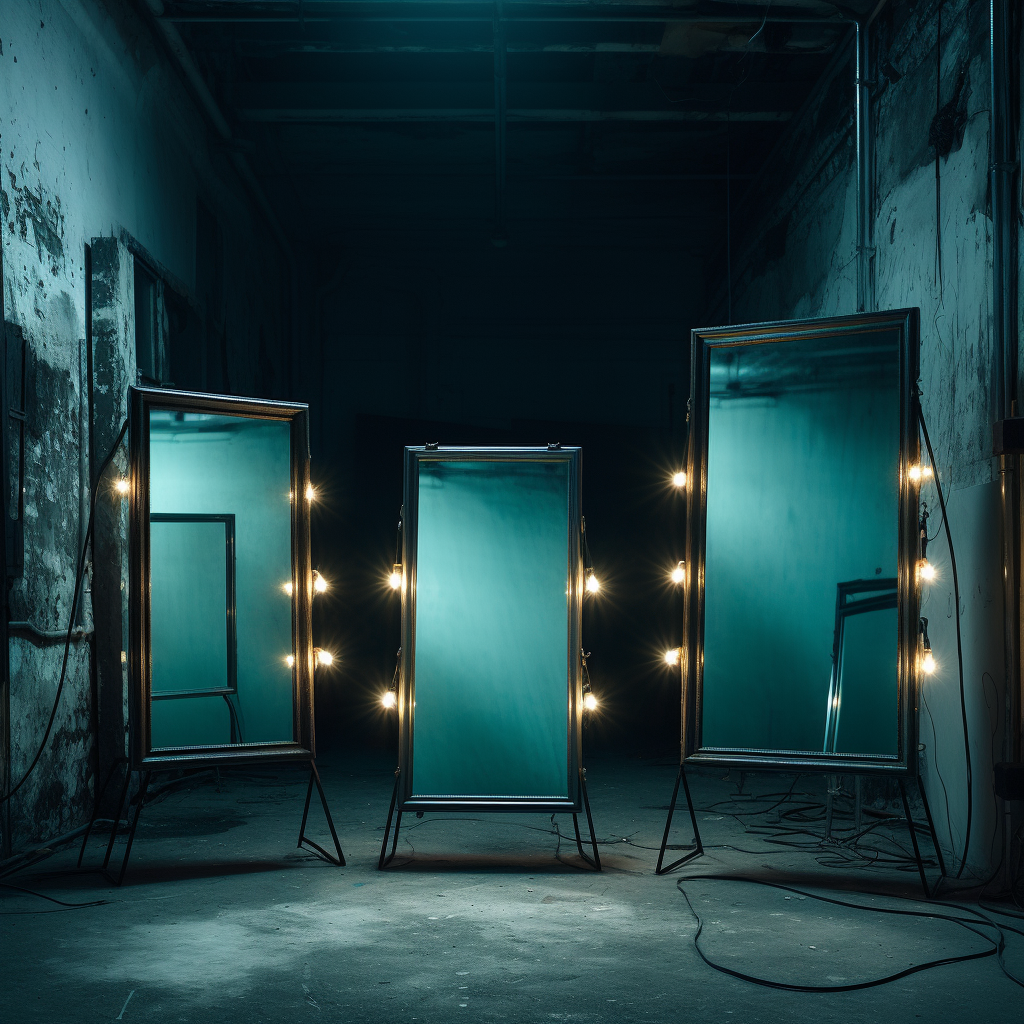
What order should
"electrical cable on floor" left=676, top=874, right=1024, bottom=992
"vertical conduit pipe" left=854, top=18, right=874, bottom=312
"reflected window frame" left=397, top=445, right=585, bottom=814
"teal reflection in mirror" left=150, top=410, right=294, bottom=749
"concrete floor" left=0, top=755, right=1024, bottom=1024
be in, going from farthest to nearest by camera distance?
1. "vertical conduit pipe" left=854, top=18, right=874, bottom=312
2. "teal reflection in mirror" left=150, top=410, right=294, bottom=749
3. "reflected window frame" left=397, top=445, right=585, bottom=814
4. "electrical cable on floor" left=676, top=874, right=1024, bottom=992
5. "concrete floor" left=0, top=755, right=1024, bottom=1024

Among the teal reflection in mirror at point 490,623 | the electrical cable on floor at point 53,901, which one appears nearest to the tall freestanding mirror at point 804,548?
the teal reflection in mirror at point 490,623

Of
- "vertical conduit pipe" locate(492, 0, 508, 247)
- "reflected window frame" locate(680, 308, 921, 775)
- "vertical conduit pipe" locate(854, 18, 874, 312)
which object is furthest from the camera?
"vertical conduit pipe" locate(492, 0, 508, 247)

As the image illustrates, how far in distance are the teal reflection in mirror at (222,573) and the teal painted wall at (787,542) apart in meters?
1.76

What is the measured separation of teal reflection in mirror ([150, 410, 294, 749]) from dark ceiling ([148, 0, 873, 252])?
285 centimetres

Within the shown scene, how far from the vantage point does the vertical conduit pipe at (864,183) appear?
5324 mm

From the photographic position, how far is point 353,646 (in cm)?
902

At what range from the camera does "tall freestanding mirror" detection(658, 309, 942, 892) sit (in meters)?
3.69

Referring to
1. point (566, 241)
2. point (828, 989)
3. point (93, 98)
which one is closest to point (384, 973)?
point (828, 989)

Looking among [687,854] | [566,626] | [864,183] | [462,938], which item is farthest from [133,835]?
[864,183]

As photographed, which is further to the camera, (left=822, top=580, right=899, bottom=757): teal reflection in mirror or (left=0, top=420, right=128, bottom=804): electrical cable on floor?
(left=0, top=420, right=128, bottom=804): electrical cable on floor

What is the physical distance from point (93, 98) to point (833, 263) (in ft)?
13.9

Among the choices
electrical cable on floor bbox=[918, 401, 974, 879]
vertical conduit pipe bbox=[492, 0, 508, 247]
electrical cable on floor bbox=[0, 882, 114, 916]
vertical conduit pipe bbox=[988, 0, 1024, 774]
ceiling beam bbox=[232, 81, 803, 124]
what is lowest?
electrical cable on floor bbox=[0, 882, 114, 916]

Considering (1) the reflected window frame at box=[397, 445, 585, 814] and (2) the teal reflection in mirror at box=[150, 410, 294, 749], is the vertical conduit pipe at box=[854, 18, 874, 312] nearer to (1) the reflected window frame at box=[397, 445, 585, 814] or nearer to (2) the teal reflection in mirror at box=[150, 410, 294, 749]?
(1) the reflected window frame at box=[397, 445, 585, 814]

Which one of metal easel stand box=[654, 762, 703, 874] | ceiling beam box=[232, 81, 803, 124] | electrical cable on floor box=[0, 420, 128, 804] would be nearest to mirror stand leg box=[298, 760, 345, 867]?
electrical cable on floor box=[0, 420, 128, 804]
